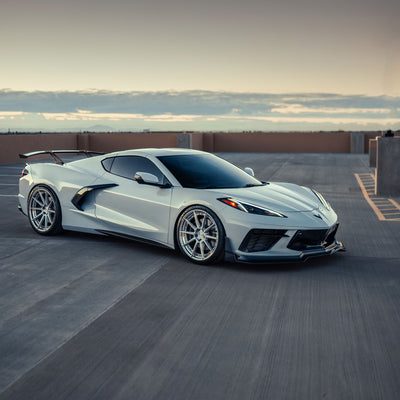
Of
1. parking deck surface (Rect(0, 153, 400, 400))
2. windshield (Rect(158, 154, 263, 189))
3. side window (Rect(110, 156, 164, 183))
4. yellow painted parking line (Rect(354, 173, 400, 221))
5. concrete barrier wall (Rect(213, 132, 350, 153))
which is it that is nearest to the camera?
parking deck surface (Rect(0, 153, 400, 400))

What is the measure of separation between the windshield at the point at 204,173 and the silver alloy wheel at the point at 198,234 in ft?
1.54

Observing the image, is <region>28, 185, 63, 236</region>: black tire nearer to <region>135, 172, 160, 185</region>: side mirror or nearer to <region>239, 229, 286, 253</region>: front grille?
<region>135, 172, 160, 185</region>: side mirror

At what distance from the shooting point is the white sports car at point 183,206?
6.41 metres

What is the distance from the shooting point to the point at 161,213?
704cm


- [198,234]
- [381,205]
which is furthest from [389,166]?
[198,234]

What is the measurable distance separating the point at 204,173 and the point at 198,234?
1.08m

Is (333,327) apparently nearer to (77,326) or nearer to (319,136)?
A: (77,326)

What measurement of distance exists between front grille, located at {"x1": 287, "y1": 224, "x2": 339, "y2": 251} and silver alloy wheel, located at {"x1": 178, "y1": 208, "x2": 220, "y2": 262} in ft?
2.85

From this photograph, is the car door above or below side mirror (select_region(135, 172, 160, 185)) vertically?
below

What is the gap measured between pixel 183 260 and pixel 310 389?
11.7 ft

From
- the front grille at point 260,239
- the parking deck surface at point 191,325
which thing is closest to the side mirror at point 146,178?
the parking deck surface at point 191,325

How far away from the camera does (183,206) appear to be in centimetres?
681

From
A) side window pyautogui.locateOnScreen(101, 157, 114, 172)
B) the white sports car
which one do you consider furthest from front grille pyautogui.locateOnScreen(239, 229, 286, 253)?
side window pyautogui.locateOnScreen(101, 157, 114, 172)

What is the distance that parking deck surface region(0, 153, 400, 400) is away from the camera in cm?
355
